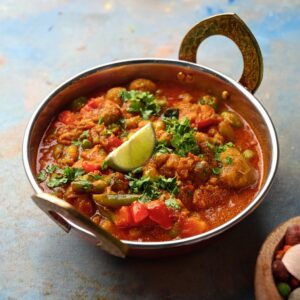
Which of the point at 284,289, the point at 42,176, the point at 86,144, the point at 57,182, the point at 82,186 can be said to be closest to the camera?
the point at 284,289

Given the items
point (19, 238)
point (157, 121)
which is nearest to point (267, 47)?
point (157, 121)

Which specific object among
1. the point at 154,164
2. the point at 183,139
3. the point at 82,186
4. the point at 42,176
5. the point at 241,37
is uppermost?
the point at 241,37

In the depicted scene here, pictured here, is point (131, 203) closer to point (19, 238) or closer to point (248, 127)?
point (19, 238)

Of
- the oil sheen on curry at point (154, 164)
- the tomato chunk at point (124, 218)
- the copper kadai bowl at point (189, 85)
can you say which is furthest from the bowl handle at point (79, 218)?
the oil sheen on curry at point (154, 164)

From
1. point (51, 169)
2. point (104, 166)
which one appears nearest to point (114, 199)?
point (104, 166)

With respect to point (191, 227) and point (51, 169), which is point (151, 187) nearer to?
point (191, 227)

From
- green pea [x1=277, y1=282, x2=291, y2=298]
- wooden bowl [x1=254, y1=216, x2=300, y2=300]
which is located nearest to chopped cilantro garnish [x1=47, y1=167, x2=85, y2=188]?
wooden bowl [x1=254, y1=216, x2=300, y2=300]

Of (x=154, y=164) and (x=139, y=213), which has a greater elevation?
(x=154, y=164)
